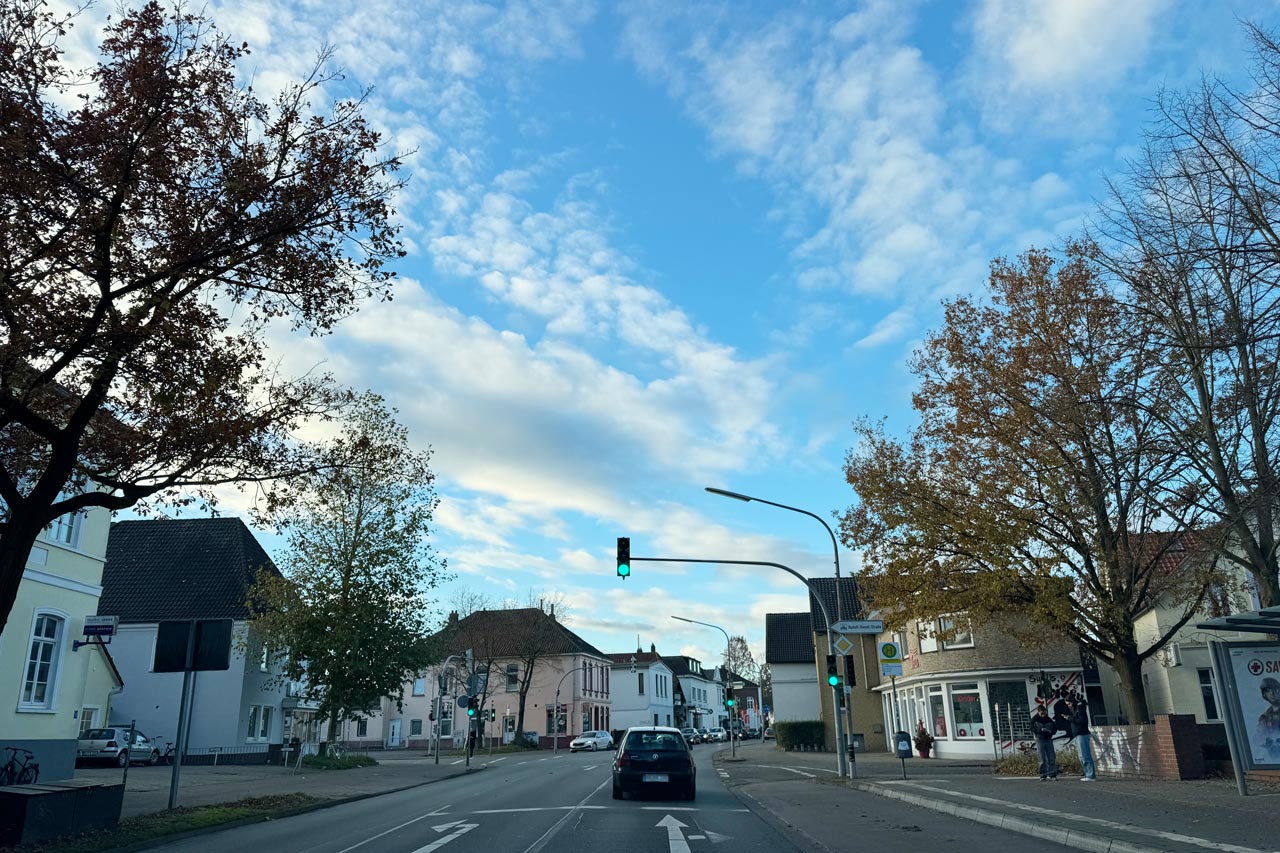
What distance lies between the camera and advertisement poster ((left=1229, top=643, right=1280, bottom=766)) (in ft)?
47.6

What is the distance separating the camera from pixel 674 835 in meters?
12.8

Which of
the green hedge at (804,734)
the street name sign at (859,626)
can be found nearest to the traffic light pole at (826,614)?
the street name sign at (859,626)

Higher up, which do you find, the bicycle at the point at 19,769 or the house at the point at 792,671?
the house at the point at 792,671

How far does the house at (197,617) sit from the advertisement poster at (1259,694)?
108ft

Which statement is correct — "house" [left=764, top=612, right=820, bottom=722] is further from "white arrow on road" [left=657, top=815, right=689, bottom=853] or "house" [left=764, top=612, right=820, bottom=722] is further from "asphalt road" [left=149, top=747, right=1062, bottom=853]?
"white arrow on road" [left=657, top=815, right=689, bottom=853]

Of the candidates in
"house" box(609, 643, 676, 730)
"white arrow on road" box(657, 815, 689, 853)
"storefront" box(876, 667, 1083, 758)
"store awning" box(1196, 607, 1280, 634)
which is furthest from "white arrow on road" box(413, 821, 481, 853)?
"house" box(609, 643, 676, 730)

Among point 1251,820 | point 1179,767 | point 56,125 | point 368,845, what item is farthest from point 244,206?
point 1179,767

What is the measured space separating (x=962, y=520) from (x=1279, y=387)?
777 cm

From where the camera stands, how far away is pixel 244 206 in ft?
36.6

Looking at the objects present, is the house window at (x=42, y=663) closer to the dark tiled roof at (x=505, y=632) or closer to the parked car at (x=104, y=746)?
the parked car at (x=104, y=746)

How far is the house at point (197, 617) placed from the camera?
3909cm

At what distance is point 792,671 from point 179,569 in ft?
131

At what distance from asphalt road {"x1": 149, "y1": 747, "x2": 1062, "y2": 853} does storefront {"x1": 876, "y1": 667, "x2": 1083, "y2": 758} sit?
14.2 meters

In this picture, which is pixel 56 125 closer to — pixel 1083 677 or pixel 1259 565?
pixel 1259 565
